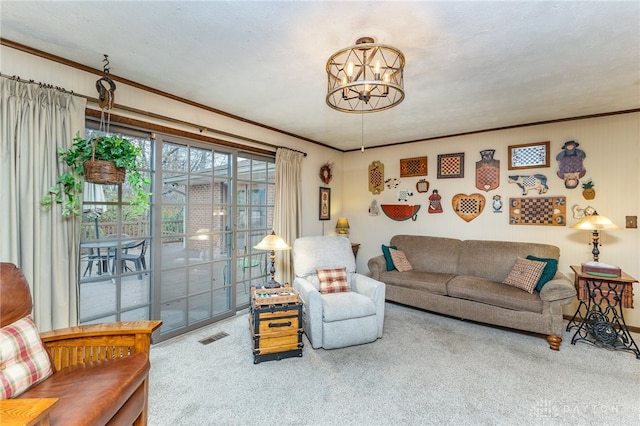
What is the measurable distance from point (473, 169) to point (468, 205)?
0.53 metres

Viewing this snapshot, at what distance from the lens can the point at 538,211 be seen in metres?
3.77

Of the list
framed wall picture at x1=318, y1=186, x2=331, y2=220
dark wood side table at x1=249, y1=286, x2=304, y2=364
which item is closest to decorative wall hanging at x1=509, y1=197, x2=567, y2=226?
framed wall picture at x1=318, y1=186, x2=331, y2=220

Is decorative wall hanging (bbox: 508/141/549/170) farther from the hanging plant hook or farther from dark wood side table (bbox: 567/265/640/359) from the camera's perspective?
the hanging plant hook

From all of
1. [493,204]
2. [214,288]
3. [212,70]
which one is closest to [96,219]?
[214,288]

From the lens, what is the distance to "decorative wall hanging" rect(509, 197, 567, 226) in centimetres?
364

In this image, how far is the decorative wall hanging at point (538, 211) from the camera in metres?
3.64

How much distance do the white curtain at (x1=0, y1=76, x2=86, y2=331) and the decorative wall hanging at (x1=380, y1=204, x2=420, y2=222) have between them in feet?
13.5

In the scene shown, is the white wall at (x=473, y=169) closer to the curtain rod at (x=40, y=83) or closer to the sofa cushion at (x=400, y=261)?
the curtain rod at (x=40, y=83)

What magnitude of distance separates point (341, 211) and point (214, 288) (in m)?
2.87

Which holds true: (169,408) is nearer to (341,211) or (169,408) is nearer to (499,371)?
(499,371)

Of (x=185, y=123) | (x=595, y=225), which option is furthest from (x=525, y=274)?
(x=185, y=123)

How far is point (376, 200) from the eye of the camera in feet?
16.9

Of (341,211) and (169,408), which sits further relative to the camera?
(341,211)

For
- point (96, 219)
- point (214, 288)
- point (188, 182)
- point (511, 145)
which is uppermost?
point (511, 145)
